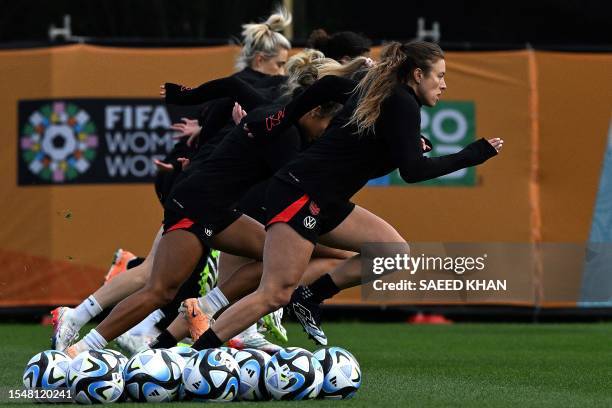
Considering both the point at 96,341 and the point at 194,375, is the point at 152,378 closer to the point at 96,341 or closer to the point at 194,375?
the point at 194,375

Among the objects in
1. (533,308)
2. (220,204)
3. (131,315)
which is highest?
(220,204)

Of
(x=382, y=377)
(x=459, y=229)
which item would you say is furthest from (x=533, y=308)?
(x=382, y=377)

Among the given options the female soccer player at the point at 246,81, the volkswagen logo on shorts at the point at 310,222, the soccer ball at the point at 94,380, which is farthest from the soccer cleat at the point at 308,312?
the soccer ball at the point at 94,380

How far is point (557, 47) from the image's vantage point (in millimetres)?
13789

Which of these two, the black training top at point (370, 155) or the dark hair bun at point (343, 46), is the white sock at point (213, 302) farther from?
the dark hair bun at point (343, 46)

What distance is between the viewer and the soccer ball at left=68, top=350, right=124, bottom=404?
7.07 meters

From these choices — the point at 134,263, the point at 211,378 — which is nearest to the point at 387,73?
the point at 211,378

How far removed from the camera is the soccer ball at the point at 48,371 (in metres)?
7.21

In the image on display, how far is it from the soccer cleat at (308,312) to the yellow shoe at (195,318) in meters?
0.54

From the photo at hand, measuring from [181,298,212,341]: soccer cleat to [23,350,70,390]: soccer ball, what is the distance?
5.11 ft

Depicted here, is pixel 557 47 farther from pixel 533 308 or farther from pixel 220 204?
pixel 220 204

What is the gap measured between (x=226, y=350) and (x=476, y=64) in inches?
273

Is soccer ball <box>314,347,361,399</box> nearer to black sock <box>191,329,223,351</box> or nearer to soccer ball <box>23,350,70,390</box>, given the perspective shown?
black sock <box>191,329,223,351</box>

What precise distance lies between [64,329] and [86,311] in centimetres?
19
